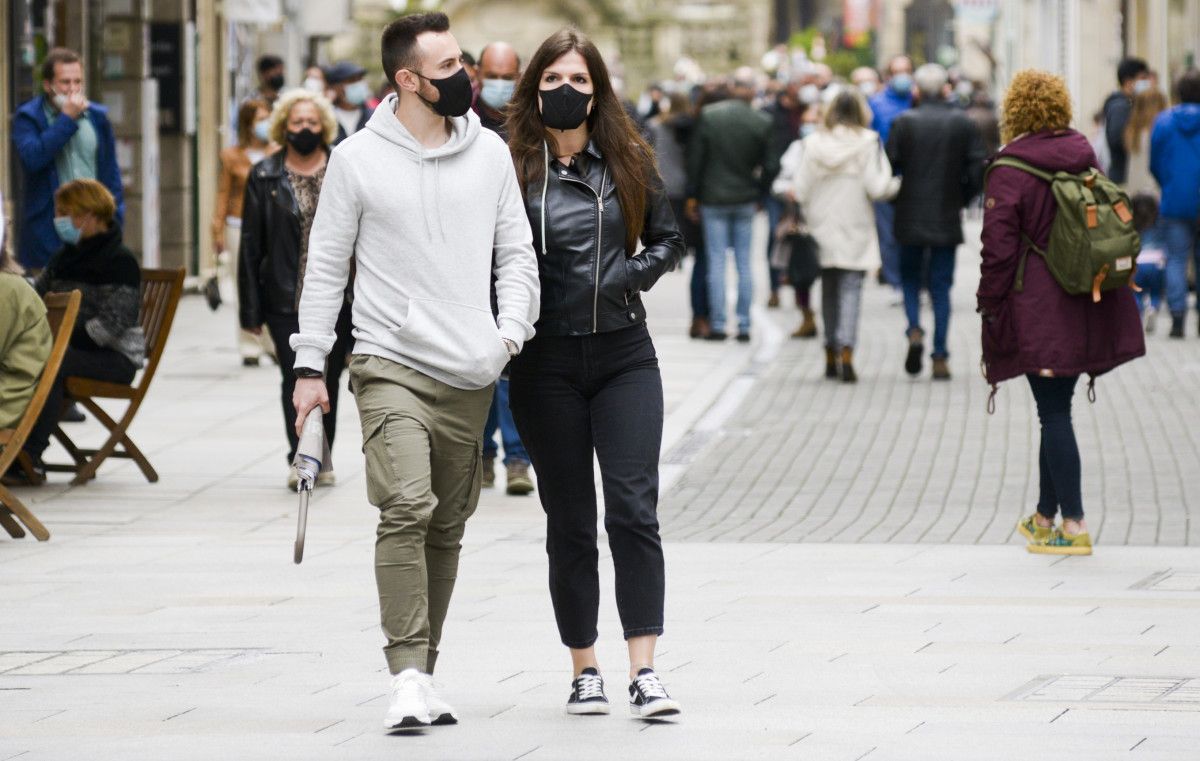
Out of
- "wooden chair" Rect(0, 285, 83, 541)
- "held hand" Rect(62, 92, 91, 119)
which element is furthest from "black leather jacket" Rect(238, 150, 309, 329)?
"held hand" Rect(62, 92, 91, 119)

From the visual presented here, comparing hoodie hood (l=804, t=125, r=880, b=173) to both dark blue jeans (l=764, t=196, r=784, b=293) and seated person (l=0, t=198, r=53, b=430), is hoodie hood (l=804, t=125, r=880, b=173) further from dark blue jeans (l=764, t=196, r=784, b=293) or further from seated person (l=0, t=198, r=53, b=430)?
seated person (l=0, t=198, r=53, b=430)

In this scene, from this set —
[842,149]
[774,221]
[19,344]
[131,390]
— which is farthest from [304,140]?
[774,221]

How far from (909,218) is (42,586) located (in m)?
8.13

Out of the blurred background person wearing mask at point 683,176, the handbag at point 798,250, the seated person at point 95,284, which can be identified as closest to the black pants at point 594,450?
the seated person at point 95,284

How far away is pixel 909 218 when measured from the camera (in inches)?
598

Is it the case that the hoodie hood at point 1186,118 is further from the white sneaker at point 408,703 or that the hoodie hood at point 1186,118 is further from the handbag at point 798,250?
the white sneaker at point 408,703

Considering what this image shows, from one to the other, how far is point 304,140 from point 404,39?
4655 mm

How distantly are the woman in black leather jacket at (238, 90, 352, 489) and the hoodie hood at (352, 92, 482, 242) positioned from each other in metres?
4.48

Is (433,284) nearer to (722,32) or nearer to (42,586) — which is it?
(42,586)

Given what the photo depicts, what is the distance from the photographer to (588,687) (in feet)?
20.0

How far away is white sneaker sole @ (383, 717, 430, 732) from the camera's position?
5.83 metres

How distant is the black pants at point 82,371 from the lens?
10.5 meters

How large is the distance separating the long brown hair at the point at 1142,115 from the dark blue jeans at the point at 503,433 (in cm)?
970

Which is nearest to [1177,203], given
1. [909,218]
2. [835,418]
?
[909,218]
